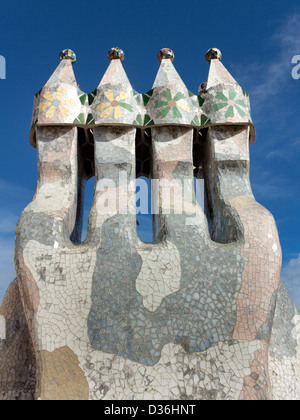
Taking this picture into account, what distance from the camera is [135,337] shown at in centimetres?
577

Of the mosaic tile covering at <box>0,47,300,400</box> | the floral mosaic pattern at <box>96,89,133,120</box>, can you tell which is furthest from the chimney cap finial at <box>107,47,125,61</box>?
the floral mosaic pattern at <box>96,89,133,120</box>

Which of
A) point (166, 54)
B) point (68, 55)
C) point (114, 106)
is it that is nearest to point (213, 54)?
point (166, 54)

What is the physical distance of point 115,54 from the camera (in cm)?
868

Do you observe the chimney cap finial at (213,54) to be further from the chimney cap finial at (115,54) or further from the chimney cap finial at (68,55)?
the chimney cap finial at (68,55)

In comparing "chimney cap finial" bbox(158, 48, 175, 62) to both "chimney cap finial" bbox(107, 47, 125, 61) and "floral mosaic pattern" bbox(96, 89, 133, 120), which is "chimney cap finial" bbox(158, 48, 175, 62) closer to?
"chimney cap finial" bbox(107, 47, 125, 61)

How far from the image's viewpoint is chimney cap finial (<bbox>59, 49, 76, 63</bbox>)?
854 cm

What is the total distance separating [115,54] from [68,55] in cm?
97

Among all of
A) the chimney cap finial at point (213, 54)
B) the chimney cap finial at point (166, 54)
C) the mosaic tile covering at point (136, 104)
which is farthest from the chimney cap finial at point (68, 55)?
the chimney cap finial at point (213, 54)

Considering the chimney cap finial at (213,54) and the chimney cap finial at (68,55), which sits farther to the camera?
the chimney cap finial at (213,54)

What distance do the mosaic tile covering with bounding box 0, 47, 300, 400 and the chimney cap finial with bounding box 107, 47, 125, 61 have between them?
693 mm

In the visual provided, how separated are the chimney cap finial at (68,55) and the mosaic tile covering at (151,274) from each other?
0.54 meters

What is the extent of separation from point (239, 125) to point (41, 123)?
367 centimetres

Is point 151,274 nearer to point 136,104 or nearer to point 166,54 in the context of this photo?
point 136,104

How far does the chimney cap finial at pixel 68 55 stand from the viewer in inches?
336
